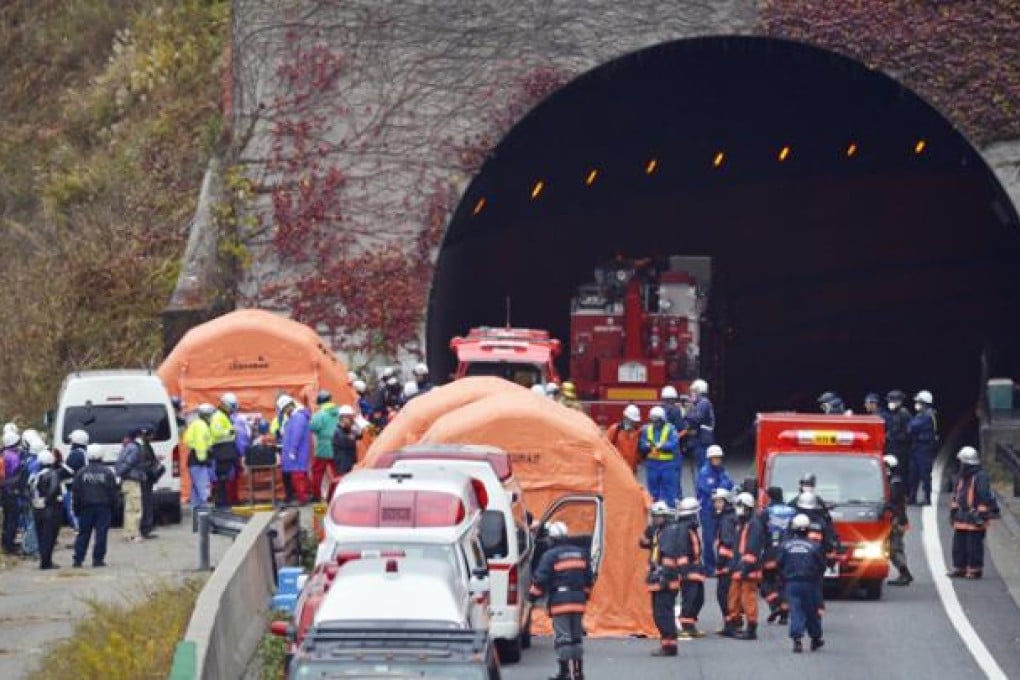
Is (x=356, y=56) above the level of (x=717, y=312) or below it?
above

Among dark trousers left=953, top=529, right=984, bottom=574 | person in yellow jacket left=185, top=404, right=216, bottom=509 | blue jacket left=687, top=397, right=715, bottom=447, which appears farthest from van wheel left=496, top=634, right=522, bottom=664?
blue jacket left=687, top=397, right=715, bottom=447

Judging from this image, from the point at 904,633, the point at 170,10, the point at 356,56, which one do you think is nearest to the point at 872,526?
the point at 904,633

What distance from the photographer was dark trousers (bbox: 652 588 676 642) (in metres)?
24.9

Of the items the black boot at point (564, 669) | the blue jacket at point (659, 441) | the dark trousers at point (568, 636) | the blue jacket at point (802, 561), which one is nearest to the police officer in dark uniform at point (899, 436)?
Result: the blue jacket at point (659, 441)

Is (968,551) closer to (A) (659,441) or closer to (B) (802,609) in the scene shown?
(A) (659,441)

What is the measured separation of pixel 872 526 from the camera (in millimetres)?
29016

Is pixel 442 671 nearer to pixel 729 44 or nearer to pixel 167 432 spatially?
pixel 167 432

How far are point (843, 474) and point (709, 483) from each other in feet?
5.47

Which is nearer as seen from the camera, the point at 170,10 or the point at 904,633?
the point at 904,633

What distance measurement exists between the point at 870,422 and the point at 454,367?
699 inches

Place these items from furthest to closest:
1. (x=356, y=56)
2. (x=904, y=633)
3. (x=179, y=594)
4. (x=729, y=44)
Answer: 1. (x=729, y=44)
2. (x=356, y=56)
3. (x=904, y=633)
4. (x=179, y=594)

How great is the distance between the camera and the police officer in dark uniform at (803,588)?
81.9ft

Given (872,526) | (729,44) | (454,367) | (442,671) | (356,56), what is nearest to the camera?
(442,671)

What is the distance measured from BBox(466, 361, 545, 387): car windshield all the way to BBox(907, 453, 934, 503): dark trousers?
680 cm
